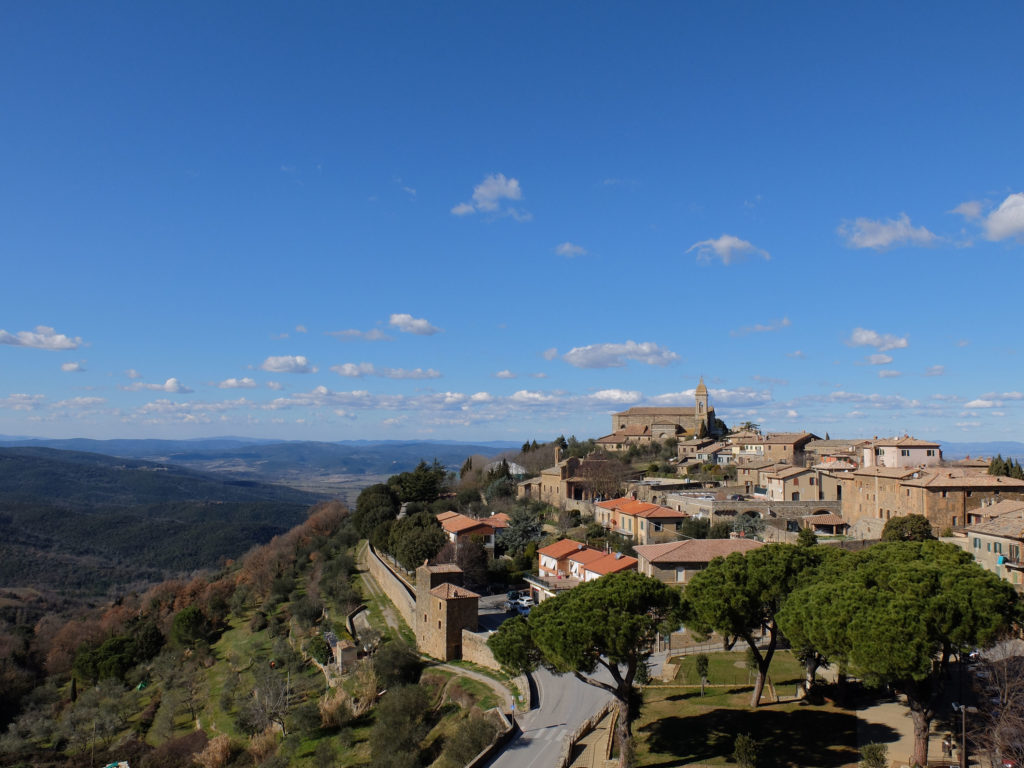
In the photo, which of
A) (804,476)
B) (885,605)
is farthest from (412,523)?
(885,605)

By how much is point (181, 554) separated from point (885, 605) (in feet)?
443

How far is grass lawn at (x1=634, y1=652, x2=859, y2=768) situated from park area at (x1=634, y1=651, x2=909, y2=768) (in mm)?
25

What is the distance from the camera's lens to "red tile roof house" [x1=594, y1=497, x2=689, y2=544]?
43.6 meters

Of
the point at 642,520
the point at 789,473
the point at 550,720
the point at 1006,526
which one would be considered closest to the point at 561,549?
the point at 642,520

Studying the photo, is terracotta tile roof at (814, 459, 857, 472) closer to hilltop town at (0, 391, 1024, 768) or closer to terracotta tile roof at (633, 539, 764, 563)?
hilltop town at (0, 391, 1024, 768)

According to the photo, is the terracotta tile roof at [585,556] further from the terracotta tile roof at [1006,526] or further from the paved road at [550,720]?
the terracotta tile roof at [1006,526]

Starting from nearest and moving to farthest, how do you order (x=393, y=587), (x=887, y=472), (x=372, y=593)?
(x=887, y=472), (x=393, y=587), (x=372, y=593)

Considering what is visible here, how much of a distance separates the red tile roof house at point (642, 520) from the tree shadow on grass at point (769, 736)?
21515mm

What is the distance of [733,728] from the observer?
816 inches

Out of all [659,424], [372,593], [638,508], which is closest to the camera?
[372,593]

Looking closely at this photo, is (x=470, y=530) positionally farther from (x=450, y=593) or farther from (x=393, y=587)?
(x=450, y=593)

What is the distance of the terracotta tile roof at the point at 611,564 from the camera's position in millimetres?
35594

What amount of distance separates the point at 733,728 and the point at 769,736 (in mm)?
1146

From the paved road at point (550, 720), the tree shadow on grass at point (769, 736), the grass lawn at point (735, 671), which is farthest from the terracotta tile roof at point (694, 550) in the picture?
the tree shadow on grass at point (769, 736)
